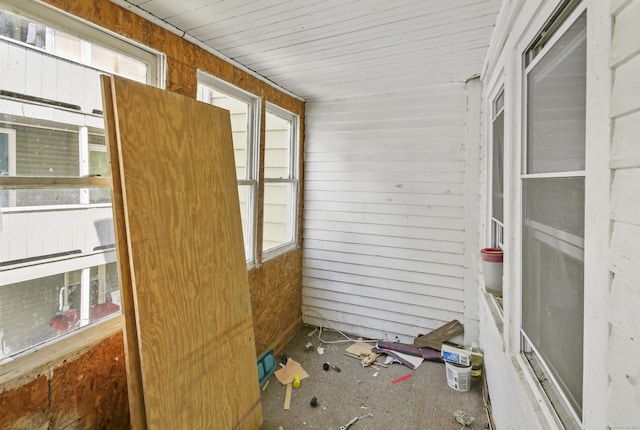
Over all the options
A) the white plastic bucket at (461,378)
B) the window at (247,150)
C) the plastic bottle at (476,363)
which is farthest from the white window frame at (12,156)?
the plastic bottle at (476,363)

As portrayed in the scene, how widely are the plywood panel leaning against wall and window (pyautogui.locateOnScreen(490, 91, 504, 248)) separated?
184 cm

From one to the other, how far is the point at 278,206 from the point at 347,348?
172 centimetres

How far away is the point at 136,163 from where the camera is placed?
1.48m

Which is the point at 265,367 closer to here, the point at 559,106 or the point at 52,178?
the point at 52,178

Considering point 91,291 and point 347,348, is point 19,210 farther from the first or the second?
point 347,348

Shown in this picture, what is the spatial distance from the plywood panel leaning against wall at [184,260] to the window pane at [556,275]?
168 cm

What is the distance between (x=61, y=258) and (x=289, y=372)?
2052 mm

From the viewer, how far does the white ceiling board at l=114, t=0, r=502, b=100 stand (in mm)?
1692

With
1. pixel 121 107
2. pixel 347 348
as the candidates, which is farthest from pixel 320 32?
pixel 347 348

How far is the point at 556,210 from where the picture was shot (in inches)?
45.1

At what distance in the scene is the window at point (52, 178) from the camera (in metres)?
1.28

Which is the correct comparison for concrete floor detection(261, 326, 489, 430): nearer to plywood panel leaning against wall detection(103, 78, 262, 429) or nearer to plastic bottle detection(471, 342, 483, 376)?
plastic bottle detection(471, 342, 483, 376)

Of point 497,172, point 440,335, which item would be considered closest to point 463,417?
point 440,335

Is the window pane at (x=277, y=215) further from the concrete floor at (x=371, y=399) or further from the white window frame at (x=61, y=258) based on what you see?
the white window frame at (x=61, y=258)
